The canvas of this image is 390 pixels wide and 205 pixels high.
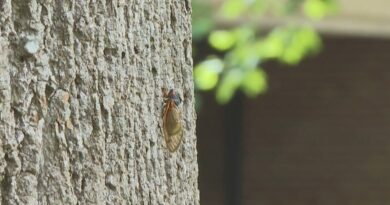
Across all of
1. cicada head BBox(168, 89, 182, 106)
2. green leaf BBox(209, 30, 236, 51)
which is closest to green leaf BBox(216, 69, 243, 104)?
green leaf BBox(209, 30, 236, 51)

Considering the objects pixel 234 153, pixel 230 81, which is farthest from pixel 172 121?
pixel 234 153

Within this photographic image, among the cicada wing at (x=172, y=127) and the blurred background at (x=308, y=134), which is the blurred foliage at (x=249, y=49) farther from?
the cicada wing at (x=172, y=127)

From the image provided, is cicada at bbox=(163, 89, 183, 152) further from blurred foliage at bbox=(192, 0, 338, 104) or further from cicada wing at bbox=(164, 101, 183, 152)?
blurred foliage at bbox=(192, 0, 338, 104)

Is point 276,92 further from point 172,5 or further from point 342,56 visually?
point 172,5

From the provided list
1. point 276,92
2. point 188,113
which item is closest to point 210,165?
point 276,92

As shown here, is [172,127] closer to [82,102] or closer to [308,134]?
[82,102]

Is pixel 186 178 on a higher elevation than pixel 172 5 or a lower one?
lower
